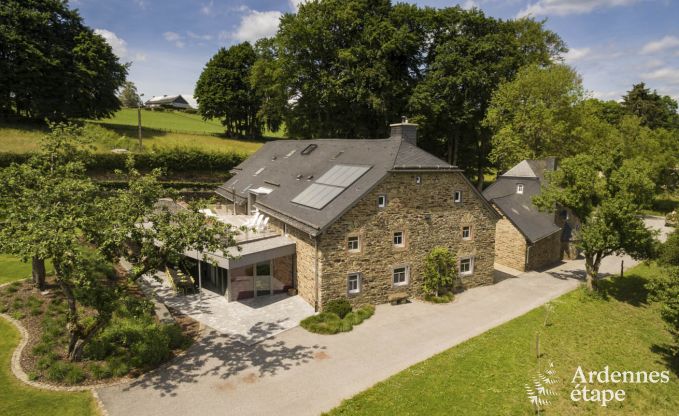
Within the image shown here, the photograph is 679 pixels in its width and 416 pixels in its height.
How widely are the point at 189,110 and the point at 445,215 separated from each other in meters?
111

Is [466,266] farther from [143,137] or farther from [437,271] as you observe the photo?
[143,137]

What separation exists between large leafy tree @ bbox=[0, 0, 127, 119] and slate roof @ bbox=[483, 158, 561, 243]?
52.9 meters

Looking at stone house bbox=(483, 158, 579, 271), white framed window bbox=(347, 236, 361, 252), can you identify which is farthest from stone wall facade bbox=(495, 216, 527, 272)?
white framed window bbox=(347, 236, 361, 252)

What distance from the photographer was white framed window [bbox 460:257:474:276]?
81.3 feet

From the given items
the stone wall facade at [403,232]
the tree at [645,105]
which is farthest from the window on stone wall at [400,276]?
the tree at [645,105]

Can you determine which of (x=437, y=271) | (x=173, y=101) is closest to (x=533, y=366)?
(x=437, y=271)

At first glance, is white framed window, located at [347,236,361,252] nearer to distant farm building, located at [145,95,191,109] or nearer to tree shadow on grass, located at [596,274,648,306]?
tree shadow on grass, located at [596,274,648,306]

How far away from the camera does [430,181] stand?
22656 millimetres

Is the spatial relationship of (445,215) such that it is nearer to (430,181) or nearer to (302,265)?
(430,181)

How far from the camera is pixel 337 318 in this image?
19.6 meters

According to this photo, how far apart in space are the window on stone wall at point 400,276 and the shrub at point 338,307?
3.55 metres

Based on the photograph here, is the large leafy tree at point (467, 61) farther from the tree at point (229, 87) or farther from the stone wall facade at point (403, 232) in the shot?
the tree at point (229, 87)

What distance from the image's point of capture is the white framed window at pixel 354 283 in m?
21.0

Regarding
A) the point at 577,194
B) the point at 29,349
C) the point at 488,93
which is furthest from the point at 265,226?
the point at 488,93
